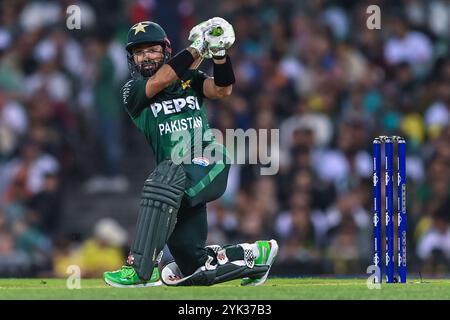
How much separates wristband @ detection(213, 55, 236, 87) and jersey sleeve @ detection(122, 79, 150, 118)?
493 mm

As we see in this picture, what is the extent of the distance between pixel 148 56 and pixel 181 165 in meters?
0.82

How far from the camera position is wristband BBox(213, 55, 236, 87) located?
31.0ft

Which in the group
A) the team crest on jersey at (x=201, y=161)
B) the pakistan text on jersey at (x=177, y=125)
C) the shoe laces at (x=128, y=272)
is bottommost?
the shoe laces at (x=128, y=272)

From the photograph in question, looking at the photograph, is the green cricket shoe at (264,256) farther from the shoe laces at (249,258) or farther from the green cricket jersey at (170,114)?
the green cricket jersey at (170,114)

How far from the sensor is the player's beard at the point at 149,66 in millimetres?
9703

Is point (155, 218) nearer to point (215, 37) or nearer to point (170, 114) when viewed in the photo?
point (170, 114)

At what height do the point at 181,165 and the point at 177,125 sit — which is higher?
the point at 177,125

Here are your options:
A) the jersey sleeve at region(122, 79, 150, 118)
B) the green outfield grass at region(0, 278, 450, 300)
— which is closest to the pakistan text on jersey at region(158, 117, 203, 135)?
the jersey sleeve at region(122, 79, 150, 118)

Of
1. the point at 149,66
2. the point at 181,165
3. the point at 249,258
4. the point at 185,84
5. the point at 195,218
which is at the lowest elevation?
the point at 249,258

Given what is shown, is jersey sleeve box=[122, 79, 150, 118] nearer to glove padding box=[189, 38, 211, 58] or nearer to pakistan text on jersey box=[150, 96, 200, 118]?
pakistan text on jersey box=[150, 96, 200, 118]

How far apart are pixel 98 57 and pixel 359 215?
398 centimetres

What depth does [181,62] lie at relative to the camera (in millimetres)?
9273

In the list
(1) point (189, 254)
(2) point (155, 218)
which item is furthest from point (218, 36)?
(1) point (189, 254)

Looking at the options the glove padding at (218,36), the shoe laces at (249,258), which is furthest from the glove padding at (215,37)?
the shoe laces at (249,258)
